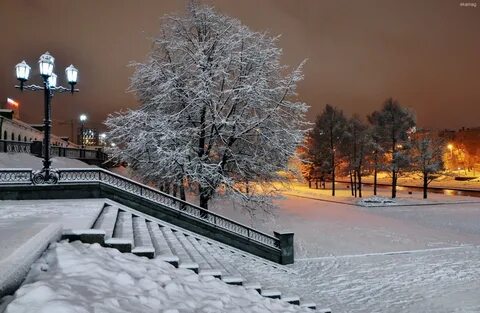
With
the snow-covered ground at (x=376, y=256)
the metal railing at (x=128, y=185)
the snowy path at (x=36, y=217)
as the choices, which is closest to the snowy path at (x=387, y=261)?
the snow-covered ground at (x=376, y=256)

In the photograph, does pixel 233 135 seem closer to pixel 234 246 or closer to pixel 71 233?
pixel 234 246

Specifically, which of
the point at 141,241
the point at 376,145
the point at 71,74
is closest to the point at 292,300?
the point at 141,241

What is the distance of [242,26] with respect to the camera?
62.1ft

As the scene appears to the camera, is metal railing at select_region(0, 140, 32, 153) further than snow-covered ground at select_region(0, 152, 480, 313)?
Yes

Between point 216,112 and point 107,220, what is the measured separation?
8.13 meters

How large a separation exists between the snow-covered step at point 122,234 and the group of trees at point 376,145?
1240 inches

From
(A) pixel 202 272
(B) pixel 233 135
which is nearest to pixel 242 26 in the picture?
(B) pixel 233 135

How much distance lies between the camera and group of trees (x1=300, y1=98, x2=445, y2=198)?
46156 millimetres

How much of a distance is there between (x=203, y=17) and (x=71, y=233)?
14391 millimetres

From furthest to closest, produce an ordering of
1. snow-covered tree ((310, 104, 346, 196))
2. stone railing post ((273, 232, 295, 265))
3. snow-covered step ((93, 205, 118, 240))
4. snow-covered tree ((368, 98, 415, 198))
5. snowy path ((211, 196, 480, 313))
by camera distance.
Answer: snow-covered tree ((310, 104, 346, 196)) < snow-covered tree ((368, 98, 415, 198)) < stone railing post ((273, 232, 295, 265)) < snowy path ((211, 196, 480, 313)) < snow-covered step ((93, 205, 118, 240))

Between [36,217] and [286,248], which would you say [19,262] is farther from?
[286,248]

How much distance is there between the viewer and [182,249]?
1064 cm

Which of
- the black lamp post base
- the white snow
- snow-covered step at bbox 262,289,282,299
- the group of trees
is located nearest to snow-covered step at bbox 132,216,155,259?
the white snow

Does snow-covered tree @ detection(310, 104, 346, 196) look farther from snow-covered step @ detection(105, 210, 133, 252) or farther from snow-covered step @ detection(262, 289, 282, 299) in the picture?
snow-covered step @ detection(262, 289, 282, 299)
